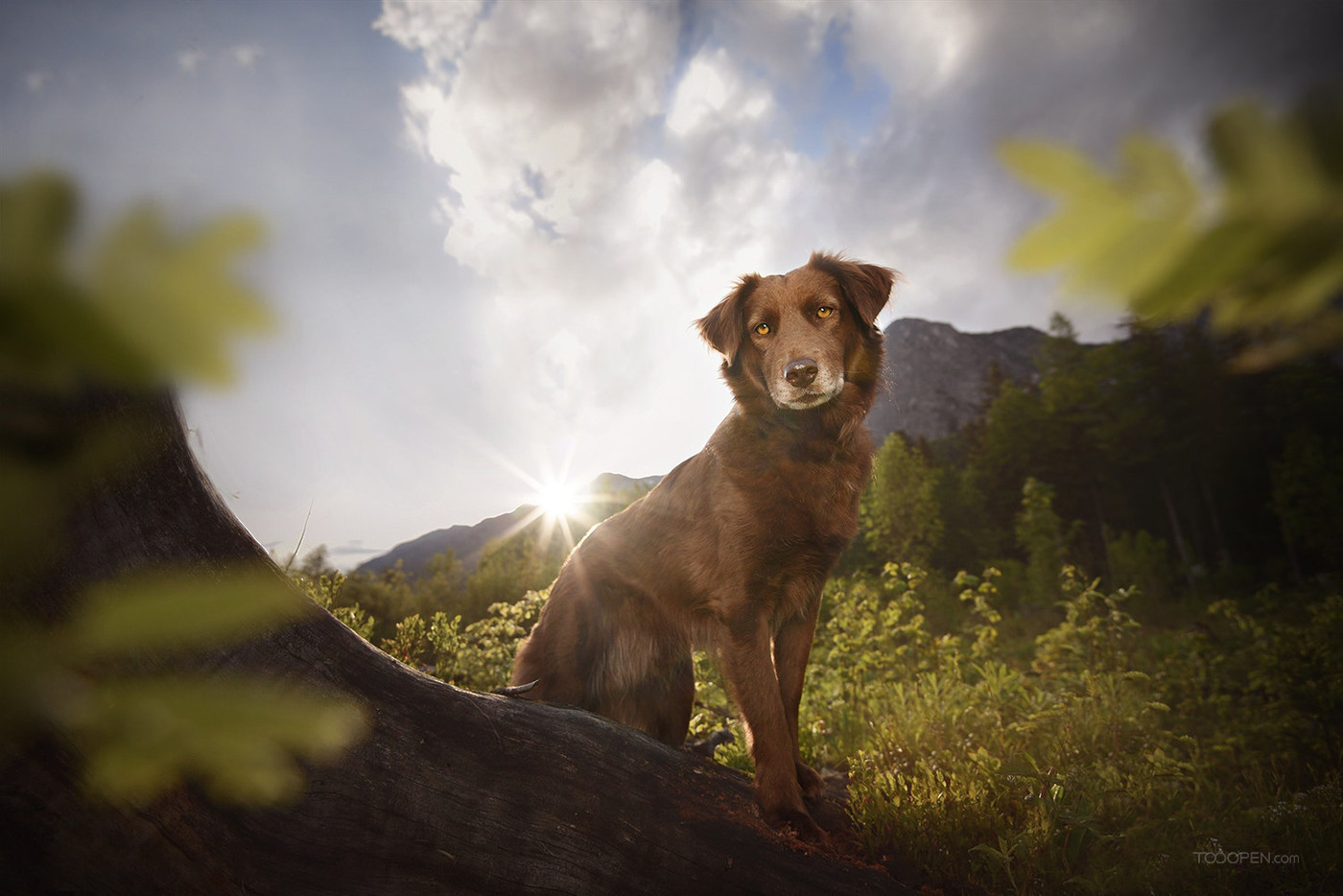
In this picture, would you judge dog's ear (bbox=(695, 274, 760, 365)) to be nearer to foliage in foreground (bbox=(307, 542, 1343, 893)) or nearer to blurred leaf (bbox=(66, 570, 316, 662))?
foliage in foreground (bbox=(307, 542, 1343, 893))

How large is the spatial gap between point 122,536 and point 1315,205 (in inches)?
75.6

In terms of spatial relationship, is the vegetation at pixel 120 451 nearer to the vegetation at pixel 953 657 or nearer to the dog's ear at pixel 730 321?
the vegetation at pixel 953 657

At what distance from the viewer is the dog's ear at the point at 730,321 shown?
3.33 m

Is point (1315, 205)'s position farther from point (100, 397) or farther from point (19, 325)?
point (100, 397)

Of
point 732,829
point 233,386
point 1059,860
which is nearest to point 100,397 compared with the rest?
point 233,386

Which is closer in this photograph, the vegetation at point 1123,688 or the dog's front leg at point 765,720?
the vegetation at point 1123,688

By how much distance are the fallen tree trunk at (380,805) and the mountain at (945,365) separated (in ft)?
238

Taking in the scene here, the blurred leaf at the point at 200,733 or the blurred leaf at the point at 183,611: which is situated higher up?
the blurred leaf at the point at 183,611

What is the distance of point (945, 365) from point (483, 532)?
73.7 metres

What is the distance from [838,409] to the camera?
10.0ft

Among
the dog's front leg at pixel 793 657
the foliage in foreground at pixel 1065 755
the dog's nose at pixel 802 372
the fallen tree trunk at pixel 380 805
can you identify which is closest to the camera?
the fallen tree trunk at pixel 380 805

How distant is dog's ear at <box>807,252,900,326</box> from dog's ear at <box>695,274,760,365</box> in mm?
394

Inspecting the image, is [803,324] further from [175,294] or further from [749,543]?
[175,294]

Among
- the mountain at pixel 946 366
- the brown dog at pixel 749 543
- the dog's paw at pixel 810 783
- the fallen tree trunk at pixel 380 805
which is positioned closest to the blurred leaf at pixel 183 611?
the fallen tree trunk at pixel 380 805
